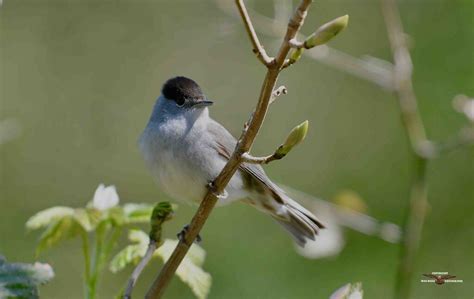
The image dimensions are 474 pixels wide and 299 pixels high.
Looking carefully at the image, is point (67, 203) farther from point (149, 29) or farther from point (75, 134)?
point (149, 29)

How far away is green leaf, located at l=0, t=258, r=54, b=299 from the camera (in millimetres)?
1503

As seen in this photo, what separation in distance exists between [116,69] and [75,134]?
28.0 inches

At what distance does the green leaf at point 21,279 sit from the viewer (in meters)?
1.50

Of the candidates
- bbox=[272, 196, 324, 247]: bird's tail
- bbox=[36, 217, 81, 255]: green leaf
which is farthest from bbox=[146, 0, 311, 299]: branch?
bbox=[272, 196, 324, 247]: bird's tail

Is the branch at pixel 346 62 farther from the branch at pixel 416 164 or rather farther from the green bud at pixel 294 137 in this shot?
the green bud at pixel 294 137

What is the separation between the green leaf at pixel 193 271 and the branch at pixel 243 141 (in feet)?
0.79

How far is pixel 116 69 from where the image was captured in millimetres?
6438

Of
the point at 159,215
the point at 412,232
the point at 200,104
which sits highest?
the point at 200,104

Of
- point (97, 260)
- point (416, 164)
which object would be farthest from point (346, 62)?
point (97, 260)

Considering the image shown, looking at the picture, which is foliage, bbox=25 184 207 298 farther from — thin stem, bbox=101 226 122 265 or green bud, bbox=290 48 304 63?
green bud, bbox=290 48 304 63

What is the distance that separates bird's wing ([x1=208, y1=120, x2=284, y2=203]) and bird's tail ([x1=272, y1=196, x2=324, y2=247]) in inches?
2.6

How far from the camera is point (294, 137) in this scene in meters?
1.66

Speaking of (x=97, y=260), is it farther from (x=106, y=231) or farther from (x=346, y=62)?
(x=346, y=62)

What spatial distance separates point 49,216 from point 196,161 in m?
1.31
